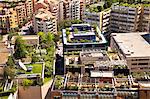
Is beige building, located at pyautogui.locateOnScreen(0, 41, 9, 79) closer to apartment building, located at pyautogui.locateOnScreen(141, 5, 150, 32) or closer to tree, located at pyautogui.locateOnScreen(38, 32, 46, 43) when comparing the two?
tree, located at pyautogui.locateOnScreen(38, 32, 46, 43)

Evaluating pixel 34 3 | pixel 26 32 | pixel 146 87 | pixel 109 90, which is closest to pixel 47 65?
pixel 109 90

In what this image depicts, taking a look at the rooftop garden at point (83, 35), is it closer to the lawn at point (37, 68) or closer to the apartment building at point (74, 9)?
the lawn at point (37, 68)

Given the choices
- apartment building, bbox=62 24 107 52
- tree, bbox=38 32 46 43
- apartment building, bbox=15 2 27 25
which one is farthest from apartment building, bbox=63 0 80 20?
apartment building, bbox=62 24 107 52

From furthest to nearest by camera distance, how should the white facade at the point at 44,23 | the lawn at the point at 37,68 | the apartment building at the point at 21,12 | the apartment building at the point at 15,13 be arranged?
the apartment building at the point at 21,12
the apartment building at the point at 15,13
the white facade at the point at 44,23
the lawn at the point at 37,68

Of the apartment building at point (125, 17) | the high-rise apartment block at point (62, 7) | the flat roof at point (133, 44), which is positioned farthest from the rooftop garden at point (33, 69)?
the high-rise apartment block at point (62, 7)

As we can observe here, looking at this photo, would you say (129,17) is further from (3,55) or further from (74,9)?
(3,55)

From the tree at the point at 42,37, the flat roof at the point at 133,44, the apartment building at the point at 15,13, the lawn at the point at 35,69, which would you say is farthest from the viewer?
the apartment building at the point at 15,13
